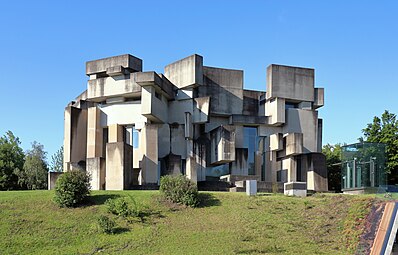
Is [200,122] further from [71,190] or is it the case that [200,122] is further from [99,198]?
[71,190]

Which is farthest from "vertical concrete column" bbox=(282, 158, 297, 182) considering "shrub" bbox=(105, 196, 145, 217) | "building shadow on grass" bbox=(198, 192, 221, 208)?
"shrub" bbox=(105, 196, 145, 217)

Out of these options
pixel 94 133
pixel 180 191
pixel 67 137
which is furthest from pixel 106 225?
pixel 67 137

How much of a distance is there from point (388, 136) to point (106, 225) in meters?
30.3

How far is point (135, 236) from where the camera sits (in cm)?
2042

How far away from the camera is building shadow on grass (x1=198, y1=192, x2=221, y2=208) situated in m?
24.6

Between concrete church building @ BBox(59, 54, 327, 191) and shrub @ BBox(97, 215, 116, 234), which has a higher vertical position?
concrete church building @ BBox(59, 54, 327, 191)

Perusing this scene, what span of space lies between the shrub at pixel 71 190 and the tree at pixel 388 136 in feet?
89.9

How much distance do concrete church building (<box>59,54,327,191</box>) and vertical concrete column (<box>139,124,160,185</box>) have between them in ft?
0.23

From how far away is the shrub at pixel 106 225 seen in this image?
20.9 meters

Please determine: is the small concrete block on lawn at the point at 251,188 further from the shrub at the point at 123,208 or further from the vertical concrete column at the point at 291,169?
the vertical concrete column at the point at 291,169

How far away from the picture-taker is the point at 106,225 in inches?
826

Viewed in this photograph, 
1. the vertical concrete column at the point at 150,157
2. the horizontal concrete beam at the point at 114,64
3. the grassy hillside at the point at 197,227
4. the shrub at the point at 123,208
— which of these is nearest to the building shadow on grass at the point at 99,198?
the grassy hillside at the point at 197,227

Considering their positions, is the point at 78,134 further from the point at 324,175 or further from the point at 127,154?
the point at 324,175

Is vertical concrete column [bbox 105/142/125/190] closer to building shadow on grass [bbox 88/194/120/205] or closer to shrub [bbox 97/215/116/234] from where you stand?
building shadow on grass [bbox 88/194/120/205]
